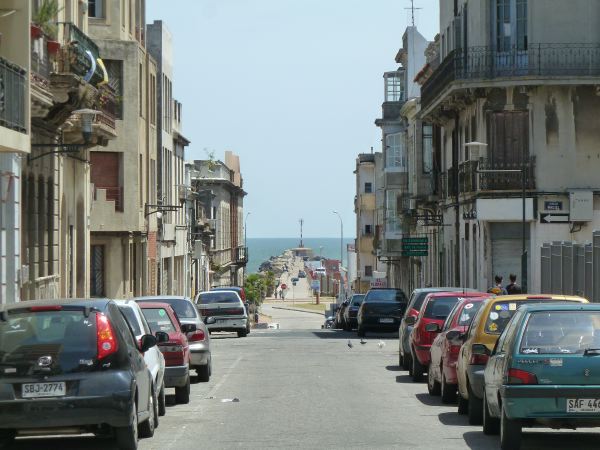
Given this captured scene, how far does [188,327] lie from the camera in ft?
82.0

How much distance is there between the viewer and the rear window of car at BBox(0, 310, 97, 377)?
47.5ft

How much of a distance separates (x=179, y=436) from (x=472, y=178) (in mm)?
33270

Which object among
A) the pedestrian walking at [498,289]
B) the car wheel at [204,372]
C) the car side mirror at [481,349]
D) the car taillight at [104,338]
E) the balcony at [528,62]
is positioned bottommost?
the car wheel at [204,372]

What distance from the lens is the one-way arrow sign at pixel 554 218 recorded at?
47781mm

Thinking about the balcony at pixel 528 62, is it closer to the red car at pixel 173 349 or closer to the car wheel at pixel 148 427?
the red car at pixel 173 349

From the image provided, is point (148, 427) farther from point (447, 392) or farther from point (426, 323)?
point (426, 323)

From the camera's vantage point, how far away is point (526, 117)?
4888cm

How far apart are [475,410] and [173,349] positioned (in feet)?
18.1

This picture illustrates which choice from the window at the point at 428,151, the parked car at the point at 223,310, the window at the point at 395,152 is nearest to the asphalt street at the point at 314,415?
the parked car at the point at 223,310

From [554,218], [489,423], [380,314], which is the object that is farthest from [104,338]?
[554,218]

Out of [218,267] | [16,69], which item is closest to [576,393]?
[16,69]

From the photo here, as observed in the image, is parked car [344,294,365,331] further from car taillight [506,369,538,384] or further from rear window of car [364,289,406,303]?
car taillight [506,369,538,384]

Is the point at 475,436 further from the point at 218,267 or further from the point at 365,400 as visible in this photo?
the point at 218,267

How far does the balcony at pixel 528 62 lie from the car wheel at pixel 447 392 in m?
27.4
